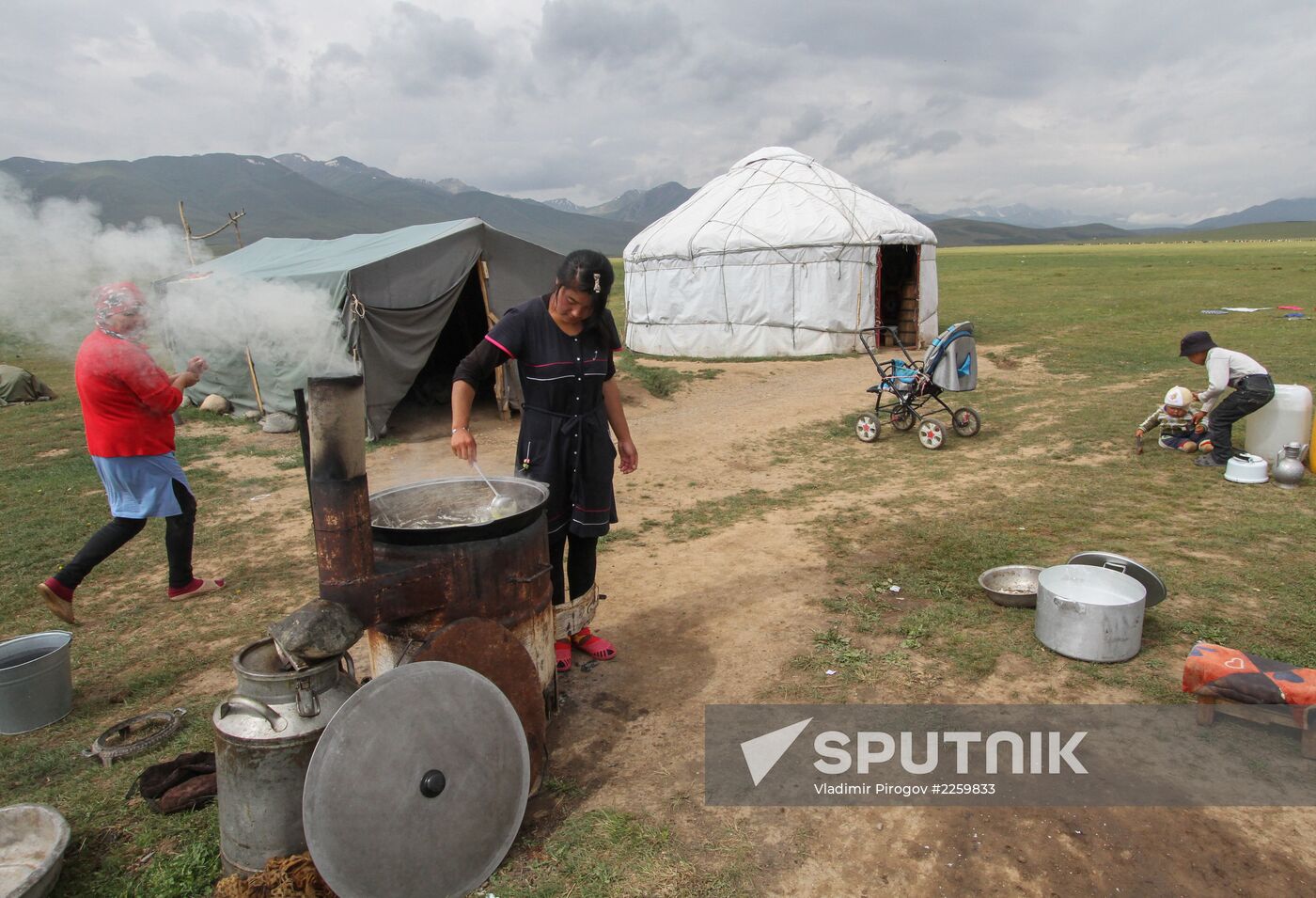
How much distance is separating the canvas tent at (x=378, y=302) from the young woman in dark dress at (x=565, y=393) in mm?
3933

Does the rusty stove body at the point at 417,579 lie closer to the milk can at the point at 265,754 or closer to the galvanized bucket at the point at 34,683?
the milk can at the point at 265,754

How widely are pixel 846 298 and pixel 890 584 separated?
10.2m

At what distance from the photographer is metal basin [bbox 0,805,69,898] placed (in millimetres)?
2016

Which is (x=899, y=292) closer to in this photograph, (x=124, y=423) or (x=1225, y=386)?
(x=1225, y=386)

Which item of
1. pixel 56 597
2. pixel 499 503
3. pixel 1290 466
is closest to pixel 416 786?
pixel 499 503

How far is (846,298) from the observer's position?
44.0 ft

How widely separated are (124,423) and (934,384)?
6.75 metres

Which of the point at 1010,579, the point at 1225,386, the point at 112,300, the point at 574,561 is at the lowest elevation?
the point at 1010,579

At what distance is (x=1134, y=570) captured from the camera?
3.44m

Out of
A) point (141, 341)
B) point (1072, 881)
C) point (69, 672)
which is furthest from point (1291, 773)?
point (141, 341)

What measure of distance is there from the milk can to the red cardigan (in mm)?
1952

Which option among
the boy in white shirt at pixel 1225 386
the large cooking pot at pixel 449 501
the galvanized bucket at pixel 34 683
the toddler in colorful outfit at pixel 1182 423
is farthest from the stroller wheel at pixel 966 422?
the galvanized bucket at pixel 34 683

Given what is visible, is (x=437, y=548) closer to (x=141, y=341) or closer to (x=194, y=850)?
(x=194, y=850)

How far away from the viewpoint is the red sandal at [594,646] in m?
3.38
